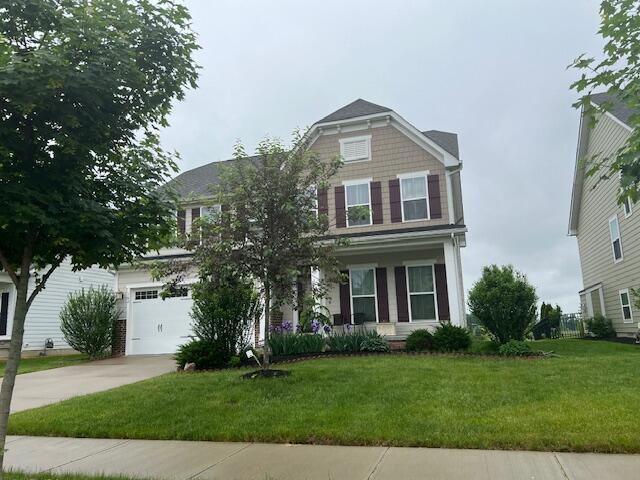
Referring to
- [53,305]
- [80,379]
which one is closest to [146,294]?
[80,379]

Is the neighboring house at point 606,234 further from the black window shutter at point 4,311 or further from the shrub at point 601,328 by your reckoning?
the black window shutter at point 4,311

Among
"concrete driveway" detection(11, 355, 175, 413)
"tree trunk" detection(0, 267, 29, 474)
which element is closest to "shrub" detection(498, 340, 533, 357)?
"concrete driveway" detection(11, 355, 175, 413)

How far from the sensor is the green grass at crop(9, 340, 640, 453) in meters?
5.82

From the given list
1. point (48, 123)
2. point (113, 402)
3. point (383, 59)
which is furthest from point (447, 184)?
point (48, 123)

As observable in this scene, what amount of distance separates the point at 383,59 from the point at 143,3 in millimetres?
10212

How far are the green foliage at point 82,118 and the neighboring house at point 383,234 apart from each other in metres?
10.3

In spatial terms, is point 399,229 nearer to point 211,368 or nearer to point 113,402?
point 211,368

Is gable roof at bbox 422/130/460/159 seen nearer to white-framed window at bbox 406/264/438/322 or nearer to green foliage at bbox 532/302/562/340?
white-framed window at bbox 406/264/438/322

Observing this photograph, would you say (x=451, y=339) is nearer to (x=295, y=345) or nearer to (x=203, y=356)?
(x=295, y=345)

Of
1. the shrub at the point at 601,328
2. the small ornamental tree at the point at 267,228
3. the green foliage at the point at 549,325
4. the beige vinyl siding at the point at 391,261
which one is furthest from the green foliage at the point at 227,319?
the green foliage at the point at 549,325

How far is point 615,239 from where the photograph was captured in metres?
19.2

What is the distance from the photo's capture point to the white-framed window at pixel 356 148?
58.3 ft

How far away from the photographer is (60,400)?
31.6 feet

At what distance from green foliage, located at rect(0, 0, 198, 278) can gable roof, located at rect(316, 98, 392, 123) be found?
12392mm
